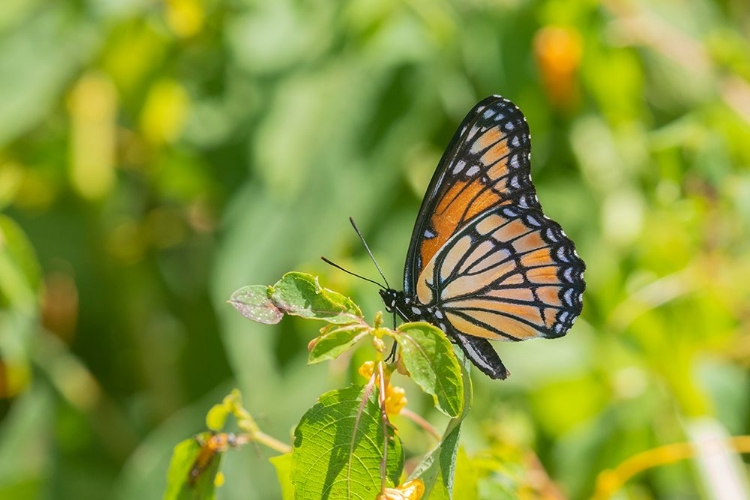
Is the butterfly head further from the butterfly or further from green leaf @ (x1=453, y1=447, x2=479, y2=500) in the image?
green leaf @ (x1=453, y1=447, x2=479, y2=500)

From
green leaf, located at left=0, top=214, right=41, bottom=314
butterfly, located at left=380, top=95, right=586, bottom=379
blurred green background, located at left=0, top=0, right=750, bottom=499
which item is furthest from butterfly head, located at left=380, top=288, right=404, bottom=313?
green leaf, located at left=0, top=214, right=41, bottom=314

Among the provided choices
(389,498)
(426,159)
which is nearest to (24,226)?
(426,159)

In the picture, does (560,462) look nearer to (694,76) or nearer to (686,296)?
(686,296)

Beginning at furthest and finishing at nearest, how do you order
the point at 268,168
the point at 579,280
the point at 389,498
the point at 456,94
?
the point at 456,94, the point at 268,168, the point at 579,280, the point at 389,498

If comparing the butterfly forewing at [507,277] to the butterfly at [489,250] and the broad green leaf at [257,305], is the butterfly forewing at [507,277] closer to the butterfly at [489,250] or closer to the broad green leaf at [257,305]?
the butterfly at [489,250]

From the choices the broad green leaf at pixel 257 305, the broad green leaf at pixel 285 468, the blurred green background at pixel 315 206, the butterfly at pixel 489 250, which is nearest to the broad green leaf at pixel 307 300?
the broad green leaf at pixel 257 305

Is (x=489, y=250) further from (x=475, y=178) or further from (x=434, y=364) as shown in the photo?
(x=434, y=364)

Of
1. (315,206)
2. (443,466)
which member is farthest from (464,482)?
(315,206)
